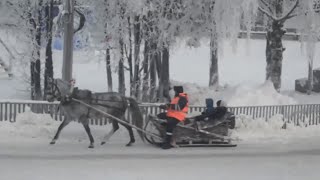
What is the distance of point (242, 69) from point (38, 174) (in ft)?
116

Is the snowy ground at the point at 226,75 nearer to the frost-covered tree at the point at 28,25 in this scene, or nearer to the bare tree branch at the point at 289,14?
the bare tree branch at the point at 289,14

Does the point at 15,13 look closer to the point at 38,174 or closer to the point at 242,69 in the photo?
the point at 38,174

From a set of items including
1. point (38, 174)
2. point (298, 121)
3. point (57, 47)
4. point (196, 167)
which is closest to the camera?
point (38, 174)

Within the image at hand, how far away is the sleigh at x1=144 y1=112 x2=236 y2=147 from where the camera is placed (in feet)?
49.1

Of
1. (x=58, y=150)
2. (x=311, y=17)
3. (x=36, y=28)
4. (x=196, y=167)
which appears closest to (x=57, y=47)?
(x=36, y=28)

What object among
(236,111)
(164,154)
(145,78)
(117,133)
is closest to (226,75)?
(145,78)

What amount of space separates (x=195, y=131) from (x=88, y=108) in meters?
2.74

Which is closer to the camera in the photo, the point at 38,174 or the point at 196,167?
the point at 38,174

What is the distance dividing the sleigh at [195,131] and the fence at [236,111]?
2.24 metres

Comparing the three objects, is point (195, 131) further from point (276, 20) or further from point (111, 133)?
point (276, 20)

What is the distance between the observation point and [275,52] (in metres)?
22.8

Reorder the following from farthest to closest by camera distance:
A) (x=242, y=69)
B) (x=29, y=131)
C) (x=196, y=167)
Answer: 1. (x=242, y=69)
2. (x=29, y=131)
3. (x=196, y=167)

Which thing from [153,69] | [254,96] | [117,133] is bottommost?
[117,133]

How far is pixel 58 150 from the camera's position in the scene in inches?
558
